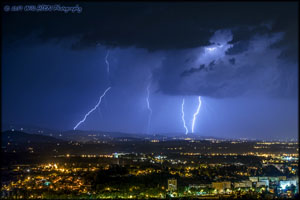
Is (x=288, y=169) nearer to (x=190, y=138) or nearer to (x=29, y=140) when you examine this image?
(x=29, y=140)

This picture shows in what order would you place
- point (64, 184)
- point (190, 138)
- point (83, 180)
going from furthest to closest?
point (190, 138)
point (83, 180)
point (64, 184)

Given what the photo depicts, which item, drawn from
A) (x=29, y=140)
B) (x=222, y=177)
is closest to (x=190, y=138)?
(x=29, y=140)

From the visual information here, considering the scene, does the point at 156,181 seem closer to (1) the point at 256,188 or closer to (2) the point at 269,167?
(1) the point at 256,188

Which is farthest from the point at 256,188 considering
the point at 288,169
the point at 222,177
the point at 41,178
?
the point at 41,178

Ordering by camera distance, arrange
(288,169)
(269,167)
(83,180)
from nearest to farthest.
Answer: (83,180), (288,169), (269,167)

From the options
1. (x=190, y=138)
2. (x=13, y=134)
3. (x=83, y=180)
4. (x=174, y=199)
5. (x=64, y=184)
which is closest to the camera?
(x=174, y=199)

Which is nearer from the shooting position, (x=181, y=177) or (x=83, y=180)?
(x=83, y=180)
